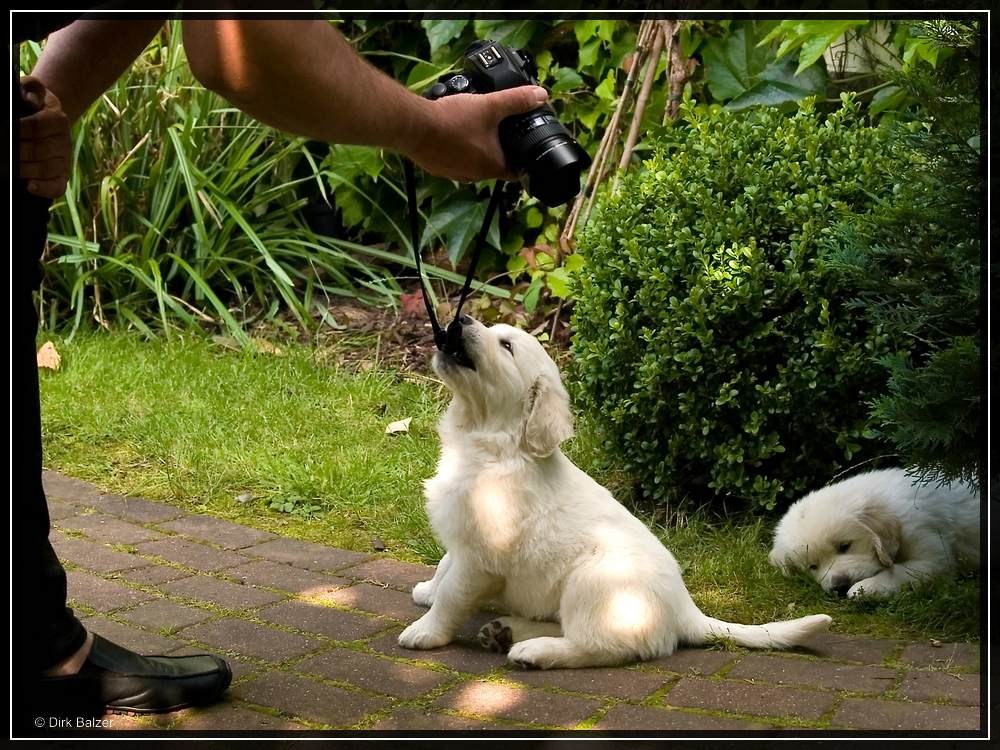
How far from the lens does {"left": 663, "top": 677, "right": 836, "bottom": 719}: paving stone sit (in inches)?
128

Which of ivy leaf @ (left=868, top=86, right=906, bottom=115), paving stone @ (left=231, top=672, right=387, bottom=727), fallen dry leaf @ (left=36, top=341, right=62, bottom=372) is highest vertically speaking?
ivy leaf @ (left=868, top=86, right=906, bottom=115)

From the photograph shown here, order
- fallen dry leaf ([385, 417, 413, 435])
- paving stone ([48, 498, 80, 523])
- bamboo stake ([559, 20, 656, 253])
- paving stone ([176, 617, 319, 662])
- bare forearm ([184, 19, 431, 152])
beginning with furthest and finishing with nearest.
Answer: bamboo stake ([559, 20, 656, 253])
fallen dry leaf ([385, 417, 413, 435])
paving stone ([48, 498, 80, 523])
paving stone ([176, 617, 319, 662])
bare forearm ([184, 19, 431, 152])

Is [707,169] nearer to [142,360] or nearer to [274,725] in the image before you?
[274,725]

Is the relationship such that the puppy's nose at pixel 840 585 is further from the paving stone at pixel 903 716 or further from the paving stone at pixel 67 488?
the paving stone at pixel 67 488

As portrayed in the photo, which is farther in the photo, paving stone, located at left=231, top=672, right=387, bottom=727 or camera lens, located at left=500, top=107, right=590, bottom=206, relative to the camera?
paving stone, located at left=231, top=672, right=387, bottom=727

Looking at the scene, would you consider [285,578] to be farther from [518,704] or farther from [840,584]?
[840,584]

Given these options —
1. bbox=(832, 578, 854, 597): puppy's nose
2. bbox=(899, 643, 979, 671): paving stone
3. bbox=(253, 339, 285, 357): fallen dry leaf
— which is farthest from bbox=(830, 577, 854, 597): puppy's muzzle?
bbox=(253, 339, 285, 357): fallen dry leaf

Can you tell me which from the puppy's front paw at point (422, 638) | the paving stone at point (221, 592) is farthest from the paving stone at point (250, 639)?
the puppy's front paw at point (422, 638)

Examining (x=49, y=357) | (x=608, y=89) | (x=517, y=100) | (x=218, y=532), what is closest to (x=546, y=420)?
(x=517, y=100)

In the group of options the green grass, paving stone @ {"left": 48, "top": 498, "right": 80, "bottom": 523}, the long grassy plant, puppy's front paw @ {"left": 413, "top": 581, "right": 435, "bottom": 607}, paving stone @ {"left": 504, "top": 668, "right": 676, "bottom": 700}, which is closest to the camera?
paving stone @ {"left": 504, "top": 668, "right": 676, "bottom": 700}

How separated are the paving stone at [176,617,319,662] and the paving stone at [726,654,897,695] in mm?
1337

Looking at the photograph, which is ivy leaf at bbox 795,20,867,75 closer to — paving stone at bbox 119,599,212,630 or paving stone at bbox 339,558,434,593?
paving stone at bbox 339,558,434,593

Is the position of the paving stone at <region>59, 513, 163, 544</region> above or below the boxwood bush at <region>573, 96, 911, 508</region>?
below

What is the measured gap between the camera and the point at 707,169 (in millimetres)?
5012
